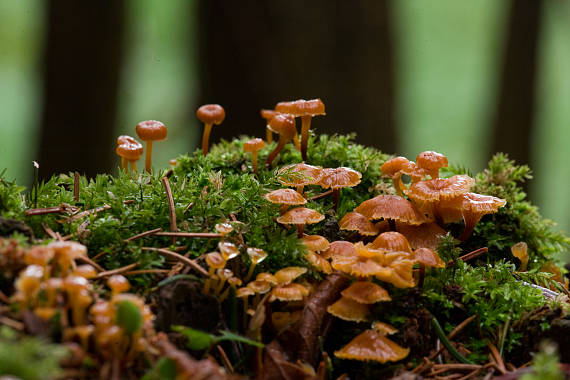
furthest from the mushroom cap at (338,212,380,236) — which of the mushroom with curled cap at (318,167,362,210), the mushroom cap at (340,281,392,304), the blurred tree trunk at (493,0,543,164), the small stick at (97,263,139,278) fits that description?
the blurred tree trunk at (493,0,543,164)

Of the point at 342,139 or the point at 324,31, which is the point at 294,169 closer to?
the point at 342,139

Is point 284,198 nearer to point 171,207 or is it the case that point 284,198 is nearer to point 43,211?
point 171,207

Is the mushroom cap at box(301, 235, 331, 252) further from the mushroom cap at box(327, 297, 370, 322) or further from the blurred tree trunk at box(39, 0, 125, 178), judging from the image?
the blurred tree trunk at box(39, 0, 125, 178)

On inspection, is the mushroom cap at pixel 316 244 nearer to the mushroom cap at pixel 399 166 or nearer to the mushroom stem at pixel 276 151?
the mushroom cap at pixel 399 166

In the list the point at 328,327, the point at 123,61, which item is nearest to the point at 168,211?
the point at 328,327

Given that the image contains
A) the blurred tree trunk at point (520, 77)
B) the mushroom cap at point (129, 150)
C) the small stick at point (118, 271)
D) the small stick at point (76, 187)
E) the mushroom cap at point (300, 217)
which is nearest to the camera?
the small stick at point (118, 271)

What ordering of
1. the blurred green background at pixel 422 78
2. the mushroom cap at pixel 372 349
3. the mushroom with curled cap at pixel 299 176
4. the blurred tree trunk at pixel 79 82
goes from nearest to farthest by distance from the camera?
the mushroom cap at pixel 372 349 → the mushroom with curled cap at pixel 299 176 → the blurred tree trunk at pixel 79 82 → the blurred green background at pixel 422 78

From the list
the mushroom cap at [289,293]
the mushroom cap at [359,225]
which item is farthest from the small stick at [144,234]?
the mushroom cap at [359,225]

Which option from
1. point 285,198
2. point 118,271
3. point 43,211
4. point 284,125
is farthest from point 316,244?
point 43,211
